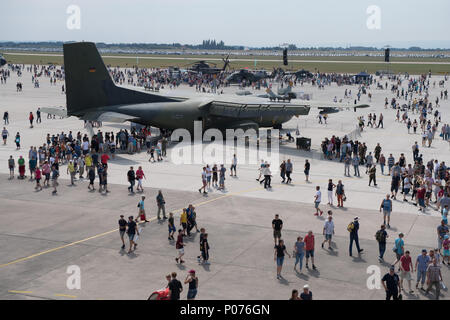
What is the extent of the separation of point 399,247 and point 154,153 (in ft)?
69.5

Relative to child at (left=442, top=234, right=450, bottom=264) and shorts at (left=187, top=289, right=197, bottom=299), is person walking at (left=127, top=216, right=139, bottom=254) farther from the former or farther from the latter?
child at (left=442, top=234, right=450, bottom=264)

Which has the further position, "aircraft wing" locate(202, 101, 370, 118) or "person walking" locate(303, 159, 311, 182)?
"aircraft wing" locate(202, 101, 370, 118)

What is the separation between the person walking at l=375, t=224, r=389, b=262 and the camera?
1678 centimetres

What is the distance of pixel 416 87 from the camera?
76250 millimetres

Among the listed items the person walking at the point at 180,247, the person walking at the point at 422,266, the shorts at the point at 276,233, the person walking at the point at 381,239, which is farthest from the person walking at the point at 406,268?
the person walking at the point at 180,247

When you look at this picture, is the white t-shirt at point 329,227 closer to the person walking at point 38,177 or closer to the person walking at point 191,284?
the person walking at point 191,284

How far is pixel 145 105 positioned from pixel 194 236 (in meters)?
19.0

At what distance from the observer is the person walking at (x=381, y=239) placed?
1678 cm

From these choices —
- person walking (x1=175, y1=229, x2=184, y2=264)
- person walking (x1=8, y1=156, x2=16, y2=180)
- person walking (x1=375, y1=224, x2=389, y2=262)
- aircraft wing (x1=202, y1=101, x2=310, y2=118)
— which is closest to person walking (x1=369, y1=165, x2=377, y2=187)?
person walking (x1=375, y1=224, x2=389, y2=262)

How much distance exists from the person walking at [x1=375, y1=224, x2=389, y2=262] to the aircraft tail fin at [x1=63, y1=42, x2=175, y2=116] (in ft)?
77.8

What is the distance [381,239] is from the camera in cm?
1681
